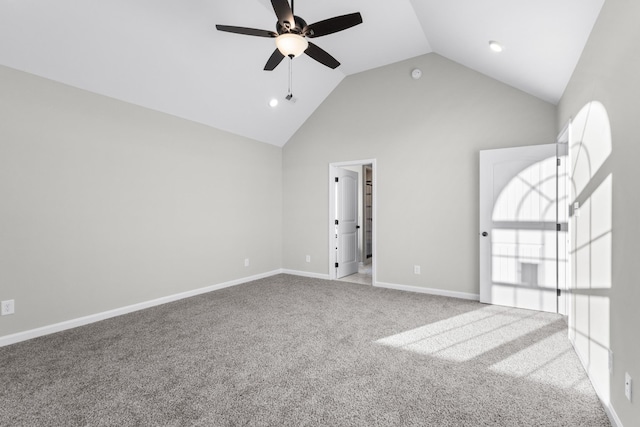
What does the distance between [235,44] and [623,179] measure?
3.80 metres

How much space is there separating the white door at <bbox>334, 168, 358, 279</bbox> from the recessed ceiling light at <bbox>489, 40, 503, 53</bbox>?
294 cm

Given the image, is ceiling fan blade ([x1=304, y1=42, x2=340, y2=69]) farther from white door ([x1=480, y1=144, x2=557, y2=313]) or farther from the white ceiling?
white door ([x1=480, y1=144, x2=557, y2=313])

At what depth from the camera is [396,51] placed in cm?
450

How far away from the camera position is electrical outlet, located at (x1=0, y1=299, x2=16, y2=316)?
282 cm

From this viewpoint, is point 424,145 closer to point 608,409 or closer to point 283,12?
point 283,12

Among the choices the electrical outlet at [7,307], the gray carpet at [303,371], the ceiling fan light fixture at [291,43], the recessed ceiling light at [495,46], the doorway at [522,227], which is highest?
the recessed ceiling light at [495,46]

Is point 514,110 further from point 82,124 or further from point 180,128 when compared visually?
point 82,124

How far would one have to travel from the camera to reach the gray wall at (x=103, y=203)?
2.92 metres

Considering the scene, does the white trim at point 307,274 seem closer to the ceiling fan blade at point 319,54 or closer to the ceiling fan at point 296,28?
the ceiling fan blade at point 319,54

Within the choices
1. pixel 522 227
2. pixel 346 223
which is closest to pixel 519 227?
pixel 522 227

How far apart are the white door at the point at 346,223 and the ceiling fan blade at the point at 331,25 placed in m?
3.13

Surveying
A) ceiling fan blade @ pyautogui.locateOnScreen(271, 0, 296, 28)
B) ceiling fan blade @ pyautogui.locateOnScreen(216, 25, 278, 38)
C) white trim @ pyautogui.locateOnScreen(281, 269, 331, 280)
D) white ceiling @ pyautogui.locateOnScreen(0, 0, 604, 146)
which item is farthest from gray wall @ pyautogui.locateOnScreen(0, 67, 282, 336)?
ceiling fan blade @ pyautogui.locateOnScreen(271, 0, 296, 28)

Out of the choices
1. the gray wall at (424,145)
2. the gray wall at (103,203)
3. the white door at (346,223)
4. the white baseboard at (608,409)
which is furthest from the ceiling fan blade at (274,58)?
the white baseboard at (608,409)

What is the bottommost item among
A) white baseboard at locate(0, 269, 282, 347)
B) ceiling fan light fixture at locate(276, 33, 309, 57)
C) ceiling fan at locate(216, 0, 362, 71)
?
white baseboard at locate(0, 269, 282, 347)
